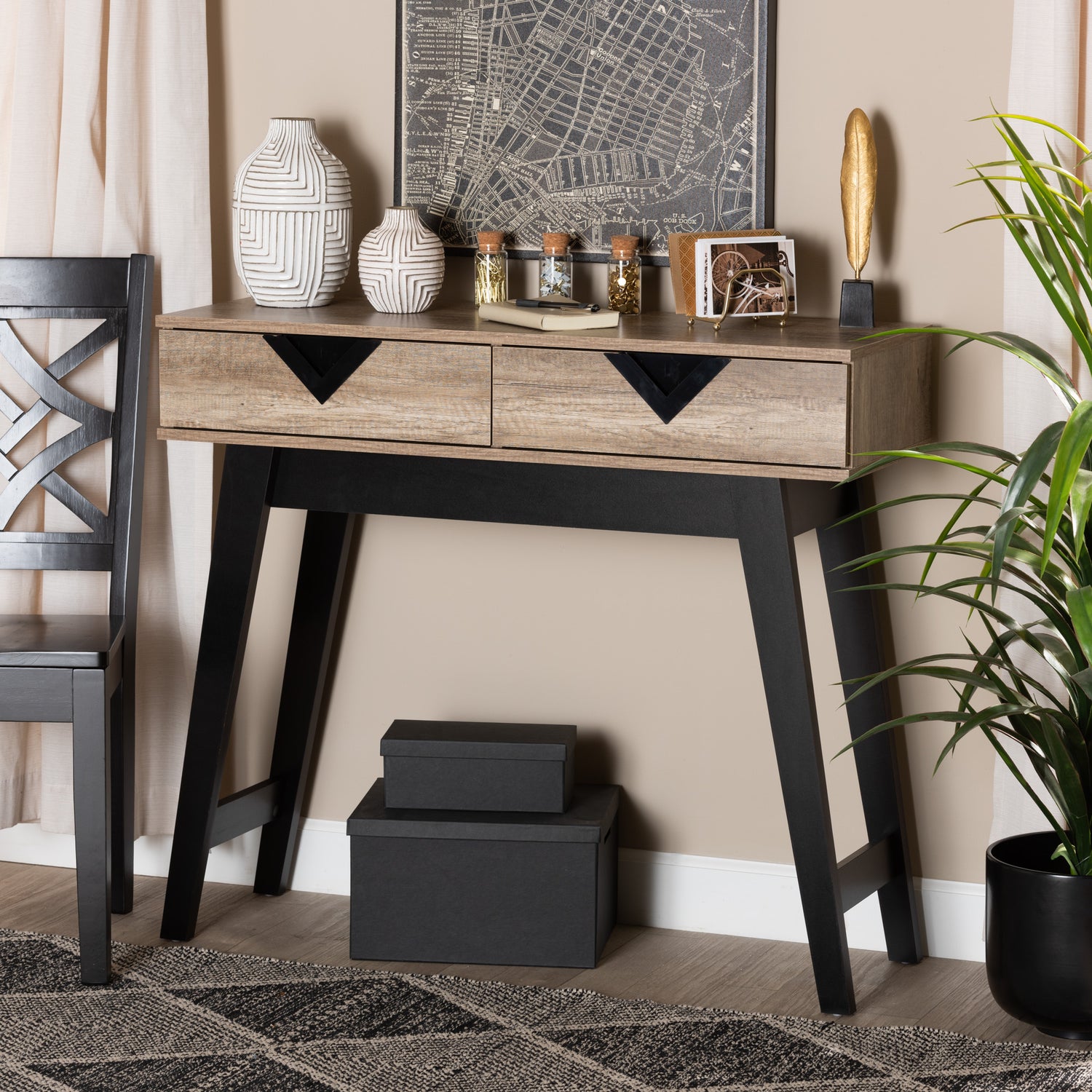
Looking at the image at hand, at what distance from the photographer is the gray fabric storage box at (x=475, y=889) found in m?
2.39

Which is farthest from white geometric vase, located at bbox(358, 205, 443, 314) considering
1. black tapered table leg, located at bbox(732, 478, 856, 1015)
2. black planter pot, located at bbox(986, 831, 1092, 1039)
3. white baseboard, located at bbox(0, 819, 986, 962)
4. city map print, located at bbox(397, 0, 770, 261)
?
black planter pot, located at bbox(986, 831, 1092, 1039)

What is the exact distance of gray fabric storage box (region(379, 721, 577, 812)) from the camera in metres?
2.41

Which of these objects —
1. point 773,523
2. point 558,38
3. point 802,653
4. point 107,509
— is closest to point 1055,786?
point 802,653

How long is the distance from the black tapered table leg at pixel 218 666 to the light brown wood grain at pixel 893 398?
2.93 feet

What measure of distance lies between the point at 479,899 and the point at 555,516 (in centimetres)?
62

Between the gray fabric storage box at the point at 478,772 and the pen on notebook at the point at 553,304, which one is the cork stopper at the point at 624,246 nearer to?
the pen on notebook at the point at 553,304

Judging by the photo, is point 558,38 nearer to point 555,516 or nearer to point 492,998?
point 555,516

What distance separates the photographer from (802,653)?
7.02 ft

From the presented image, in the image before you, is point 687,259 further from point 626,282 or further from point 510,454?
point 510,454

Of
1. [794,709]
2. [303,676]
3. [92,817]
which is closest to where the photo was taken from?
[794,709]

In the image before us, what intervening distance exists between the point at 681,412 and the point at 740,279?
26 cm

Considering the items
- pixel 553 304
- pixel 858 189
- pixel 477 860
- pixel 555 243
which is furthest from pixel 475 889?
pixel 858 189

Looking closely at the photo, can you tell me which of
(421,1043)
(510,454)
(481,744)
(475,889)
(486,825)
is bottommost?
(421,1043)

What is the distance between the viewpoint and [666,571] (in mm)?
2539
